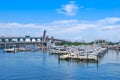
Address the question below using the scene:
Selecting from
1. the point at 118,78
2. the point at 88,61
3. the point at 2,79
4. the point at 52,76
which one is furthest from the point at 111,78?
the point at 88,61

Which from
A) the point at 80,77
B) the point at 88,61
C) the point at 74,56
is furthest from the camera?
the point at 74,56

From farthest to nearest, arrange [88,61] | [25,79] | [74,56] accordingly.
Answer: [74,56]
[88,61]
[25,79]

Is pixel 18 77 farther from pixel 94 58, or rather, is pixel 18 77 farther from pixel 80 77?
pixel 94 58

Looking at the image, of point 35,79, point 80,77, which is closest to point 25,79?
point 35,79

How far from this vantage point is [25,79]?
39.6 metres

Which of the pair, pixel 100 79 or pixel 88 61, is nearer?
pixel 100 79

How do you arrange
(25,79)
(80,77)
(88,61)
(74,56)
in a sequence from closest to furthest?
(25,79) → (80,77) → (88,61) → (74,56)

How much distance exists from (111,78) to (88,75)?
397 centimetres

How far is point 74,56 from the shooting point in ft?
236

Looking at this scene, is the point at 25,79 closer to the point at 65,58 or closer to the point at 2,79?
the point at 2,79

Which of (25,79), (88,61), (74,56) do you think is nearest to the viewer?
(25,79)

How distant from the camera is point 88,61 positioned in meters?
66.5

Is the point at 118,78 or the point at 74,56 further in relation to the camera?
the point at 74,56

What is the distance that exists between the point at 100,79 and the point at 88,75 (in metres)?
3.86
